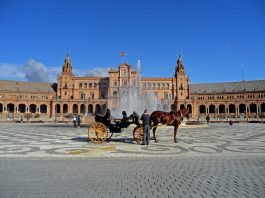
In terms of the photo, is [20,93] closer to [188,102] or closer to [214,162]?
[188,102]

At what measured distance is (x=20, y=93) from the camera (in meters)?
91.5

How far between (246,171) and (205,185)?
2.19 metres

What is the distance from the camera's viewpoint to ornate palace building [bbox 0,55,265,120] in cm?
9075

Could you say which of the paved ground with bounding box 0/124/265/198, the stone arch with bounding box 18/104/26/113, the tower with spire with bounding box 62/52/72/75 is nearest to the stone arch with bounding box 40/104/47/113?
the stone arch with bounding box 18/104/26/113

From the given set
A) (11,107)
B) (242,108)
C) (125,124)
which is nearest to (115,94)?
(11,107)

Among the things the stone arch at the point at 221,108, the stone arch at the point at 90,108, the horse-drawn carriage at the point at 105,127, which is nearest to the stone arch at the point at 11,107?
the stone arch at the point at 90,108

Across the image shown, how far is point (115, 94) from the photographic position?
94.6 metres

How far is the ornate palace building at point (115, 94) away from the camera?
298 feet

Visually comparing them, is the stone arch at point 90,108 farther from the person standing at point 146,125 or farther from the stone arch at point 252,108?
the person standing at point 146,125

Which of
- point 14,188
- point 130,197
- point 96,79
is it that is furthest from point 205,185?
point 96,79

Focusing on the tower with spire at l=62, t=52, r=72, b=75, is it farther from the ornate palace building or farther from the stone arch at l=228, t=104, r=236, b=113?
the stone arch at l=228, t=104, r=236, b=113

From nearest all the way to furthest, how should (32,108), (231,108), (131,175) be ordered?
(131,175) < (32,108) < (231,108)

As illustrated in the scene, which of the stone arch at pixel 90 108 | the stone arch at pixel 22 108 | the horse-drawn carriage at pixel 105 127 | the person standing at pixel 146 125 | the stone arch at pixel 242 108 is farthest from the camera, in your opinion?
the stone arch at pixel 90 108

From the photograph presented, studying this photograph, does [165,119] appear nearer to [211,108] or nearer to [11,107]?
[11,107]
